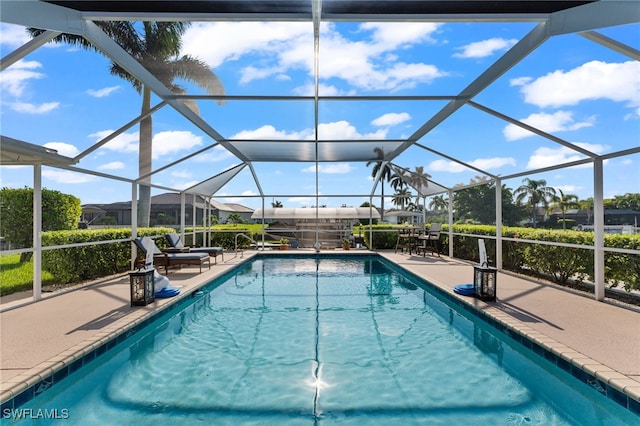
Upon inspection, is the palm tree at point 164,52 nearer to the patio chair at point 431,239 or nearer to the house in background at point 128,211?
the house in background at point 128,211

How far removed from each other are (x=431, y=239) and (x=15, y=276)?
1201 centimetres

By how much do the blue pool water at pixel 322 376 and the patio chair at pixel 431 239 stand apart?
6859 millimetres

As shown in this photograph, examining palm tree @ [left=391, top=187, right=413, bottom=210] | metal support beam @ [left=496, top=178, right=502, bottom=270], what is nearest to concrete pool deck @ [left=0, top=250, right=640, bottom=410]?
metal support beam @ [left=496, top=178, right=502, bottom=270]

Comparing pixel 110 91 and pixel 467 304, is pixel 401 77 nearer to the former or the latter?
pixel 467 304

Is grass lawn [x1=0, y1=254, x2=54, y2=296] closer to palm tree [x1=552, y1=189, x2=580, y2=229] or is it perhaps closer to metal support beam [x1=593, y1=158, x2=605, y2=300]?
metal support beam [x1=593, y1=158, x2=605, y2=300]

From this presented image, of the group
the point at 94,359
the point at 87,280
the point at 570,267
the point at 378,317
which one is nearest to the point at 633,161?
the point at 570,267

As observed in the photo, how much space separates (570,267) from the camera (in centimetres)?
727

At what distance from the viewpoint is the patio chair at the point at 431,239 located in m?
12.9

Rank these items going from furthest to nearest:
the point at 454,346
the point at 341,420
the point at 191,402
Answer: the point at 454,346 < the point at 191,402 < the point at 341,420

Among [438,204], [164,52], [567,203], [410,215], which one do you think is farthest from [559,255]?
[567,203]

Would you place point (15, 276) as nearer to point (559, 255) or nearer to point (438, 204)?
point (559, 255)

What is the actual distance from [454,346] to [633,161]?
4252mm

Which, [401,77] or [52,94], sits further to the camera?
[52,94]

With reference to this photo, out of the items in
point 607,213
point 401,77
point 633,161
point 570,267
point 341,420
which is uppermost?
point 401,77
